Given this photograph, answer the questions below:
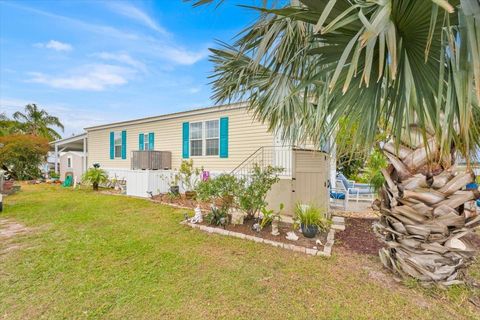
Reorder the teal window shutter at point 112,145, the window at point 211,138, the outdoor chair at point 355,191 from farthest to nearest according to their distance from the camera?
the teal window shutter at point 112,145
the window at point 211,138
the outdoor chair at point 355,191

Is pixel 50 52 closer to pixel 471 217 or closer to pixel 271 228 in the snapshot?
pixel 271 228

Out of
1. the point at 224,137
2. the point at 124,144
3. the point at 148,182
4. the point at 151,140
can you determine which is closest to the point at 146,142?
the point at 151,140

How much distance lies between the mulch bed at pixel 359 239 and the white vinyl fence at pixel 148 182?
19.4ft

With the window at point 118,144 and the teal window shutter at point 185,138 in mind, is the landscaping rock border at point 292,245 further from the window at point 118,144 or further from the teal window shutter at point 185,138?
the window at point 118,144

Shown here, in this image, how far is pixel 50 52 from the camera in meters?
10.9

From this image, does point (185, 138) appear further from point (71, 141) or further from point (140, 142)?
point (71, 141)

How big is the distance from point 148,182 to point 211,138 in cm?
336

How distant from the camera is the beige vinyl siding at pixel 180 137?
9219mm

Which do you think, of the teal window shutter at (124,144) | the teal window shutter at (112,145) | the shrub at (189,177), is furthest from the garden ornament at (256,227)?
the teal window shutter at (112,145)

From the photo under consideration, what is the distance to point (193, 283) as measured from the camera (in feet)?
10.3

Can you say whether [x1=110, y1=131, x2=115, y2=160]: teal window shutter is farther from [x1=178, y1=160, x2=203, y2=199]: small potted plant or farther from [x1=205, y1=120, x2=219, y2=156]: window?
[x1=205, y1=120, x2=219, y2=156]: window

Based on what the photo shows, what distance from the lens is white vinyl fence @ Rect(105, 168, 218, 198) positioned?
10.1 meters

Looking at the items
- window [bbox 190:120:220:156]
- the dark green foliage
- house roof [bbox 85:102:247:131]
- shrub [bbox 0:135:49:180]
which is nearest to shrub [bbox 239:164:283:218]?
house roof [bbox 85:102:247:131]

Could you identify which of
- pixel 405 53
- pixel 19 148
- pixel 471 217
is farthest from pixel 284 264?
pixel 19 148
